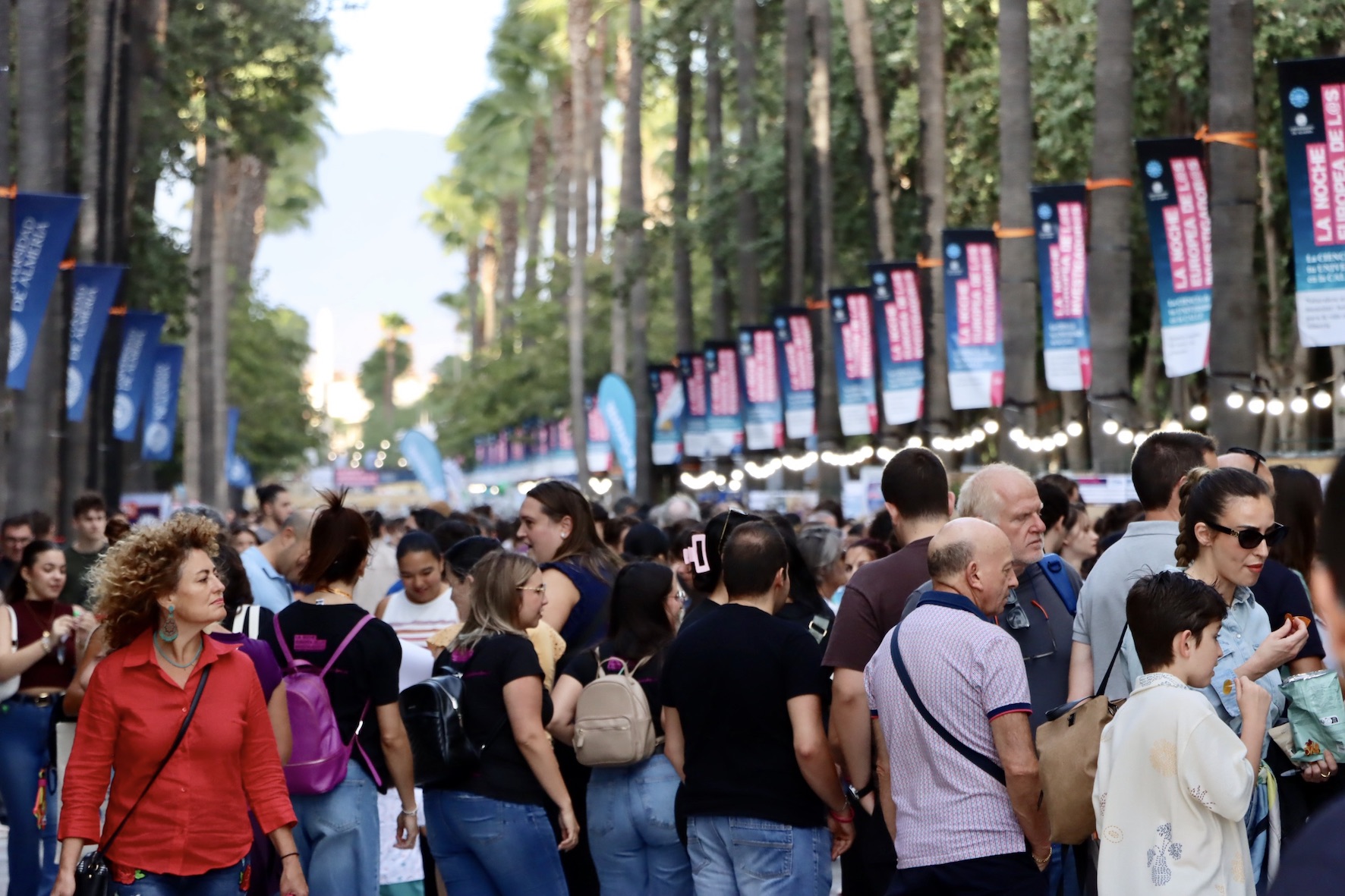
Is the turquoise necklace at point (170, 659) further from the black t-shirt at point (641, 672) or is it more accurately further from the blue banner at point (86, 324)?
the blue banner at point (86, 324)

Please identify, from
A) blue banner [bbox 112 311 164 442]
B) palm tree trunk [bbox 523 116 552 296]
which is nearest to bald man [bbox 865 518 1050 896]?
blue banner [bbox 112 311 164 442]

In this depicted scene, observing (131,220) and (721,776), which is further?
(131,220)

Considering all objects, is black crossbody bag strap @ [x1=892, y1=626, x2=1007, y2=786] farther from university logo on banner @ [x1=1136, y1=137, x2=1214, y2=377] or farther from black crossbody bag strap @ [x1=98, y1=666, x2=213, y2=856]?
university logo on banner @ [x1=1136, y1=137, x2=1214, y2=377]

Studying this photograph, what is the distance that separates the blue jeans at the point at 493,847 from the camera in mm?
6715

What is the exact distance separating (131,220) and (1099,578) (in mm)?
26978

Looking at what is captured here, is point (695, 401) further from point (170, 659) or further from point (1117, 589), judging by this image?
point (170, 659)

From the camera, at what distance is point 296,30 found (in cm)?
3281

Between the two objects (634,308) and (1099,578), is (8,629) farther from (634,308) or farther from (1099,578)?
(634,308)

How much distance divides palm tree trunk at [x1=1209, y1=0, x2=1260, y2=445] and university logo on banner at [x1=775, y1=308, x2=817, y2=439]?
14018 mm

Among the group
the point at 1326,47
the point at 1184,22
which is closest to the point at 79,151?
the point at 1184,22

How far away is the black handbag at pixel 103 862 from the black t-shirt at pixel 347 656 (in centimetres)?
109

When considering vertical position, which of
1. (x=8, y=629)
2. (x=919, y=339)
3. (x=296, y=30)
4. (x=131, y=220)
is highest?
(x=296, y=30)

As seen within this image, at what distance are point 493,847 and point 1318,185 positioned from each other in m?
10.4

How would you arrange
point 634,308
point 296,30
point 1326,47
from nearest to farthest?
1. point 1326,47
2. point 296,30
3. point 634,308
